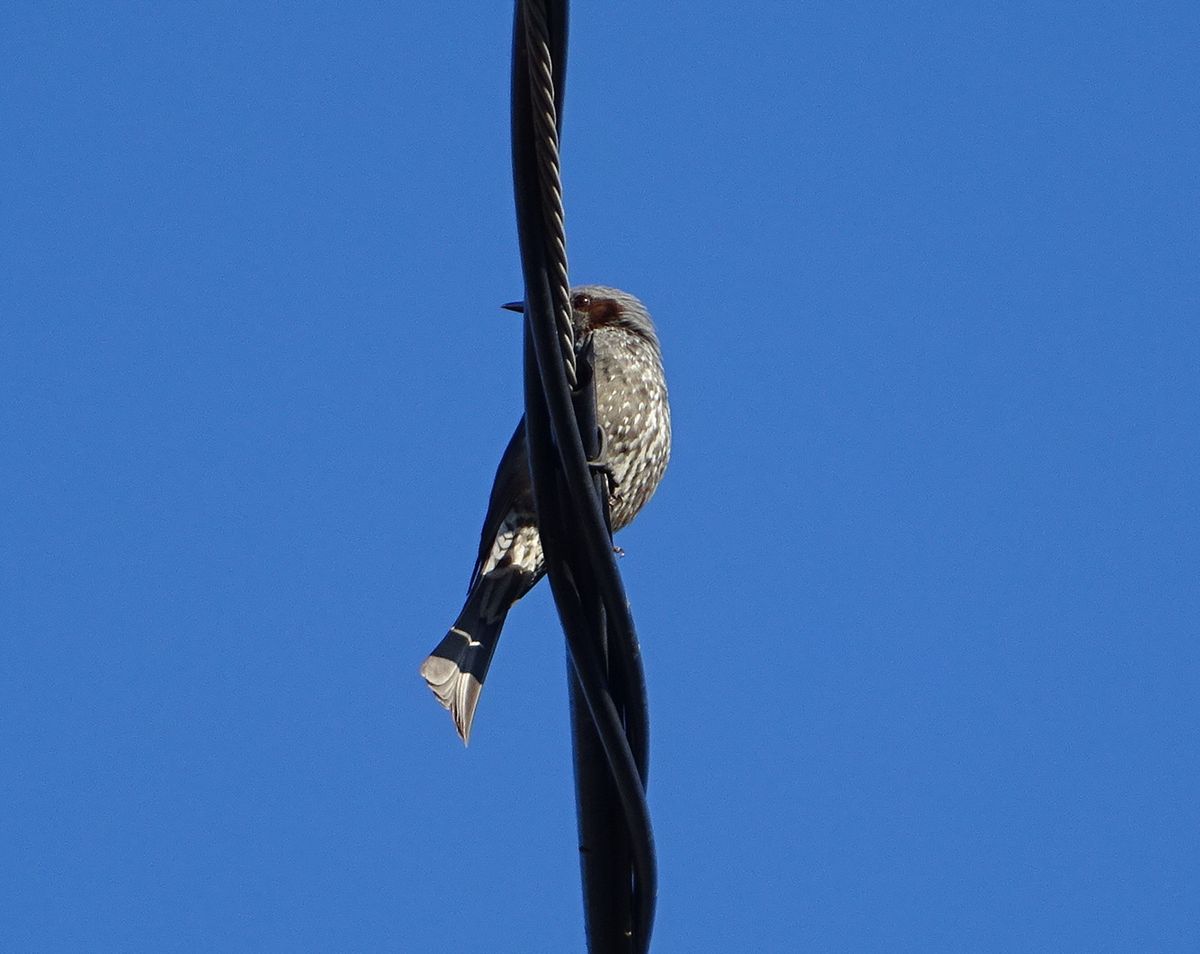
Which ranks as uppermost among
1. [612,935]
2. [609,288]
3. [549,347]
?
[609,288]

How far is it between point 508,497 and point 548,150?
10.2 ft

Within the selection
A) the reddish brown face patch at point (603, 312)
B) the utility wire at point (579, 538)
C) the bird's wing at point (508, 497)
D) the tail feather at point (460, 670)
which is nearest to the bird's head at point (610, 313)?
the reddish brown face patch at point (603, 312)

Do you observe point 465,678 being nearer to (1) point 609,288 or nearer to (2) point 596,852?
(1) point 609,288

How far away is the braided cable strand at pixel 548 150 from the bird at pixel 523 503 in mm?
2514

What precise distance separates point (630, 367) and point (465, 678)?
1335 mm

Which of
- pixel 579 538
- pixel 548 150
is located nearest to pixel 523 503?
pixel 579 538

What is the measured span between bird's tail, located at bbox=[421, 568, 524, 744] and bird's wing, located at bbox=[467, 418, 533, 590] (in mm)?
74

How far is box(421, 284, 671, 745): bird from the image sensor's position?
183 inches

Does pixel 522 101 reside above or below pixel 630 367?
below

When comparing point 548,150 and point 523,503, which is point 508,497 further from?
point 548,150

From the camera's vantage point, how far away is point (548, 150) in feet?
6.37

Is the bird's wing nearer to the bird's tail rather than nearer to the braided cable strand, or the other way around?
the bird's tail

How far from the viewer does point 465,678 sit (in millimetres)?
4633

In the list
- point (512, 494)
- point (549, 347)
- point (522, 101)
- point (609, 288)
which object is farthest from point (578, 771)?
point (609, 288)
